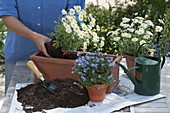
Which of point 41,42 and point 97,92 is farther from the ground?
point 41,42

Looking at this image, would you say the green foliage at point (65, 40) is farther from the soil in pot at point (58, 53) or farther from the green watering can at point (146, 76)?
the green watering can at point (146, 76)

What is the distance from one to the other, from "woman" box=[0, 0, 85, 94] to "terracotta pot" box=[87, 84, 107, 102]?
1.63ft

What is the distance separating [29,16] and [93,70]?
2.28 feet

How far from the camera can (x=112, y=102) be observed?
1.69m

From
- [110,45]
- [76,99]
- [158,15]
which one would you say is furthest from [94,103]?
[158,15]

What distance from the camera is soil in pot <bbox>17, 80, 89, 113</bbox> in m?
1.61

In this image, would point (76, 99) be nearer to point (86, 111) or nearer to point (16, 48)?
point (86, 111)

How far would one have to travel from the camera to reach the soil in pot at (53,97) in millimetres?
1610

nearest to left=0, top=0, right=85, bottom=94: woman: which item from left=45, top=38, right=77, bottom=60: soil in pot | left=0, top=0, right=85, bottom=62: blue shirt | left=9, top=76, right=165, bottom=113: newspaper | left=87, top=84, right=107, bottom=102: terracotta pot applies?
left=0, top=0, right=85, bottom=62: blue shirt

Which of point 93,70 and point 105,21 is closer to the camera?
point 93,70

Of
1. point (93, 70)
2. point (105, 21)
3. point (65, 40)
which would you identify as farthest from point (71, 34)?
point (105, 21)

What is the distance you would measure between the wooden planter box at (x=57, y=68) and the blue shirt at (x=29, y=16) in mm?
363

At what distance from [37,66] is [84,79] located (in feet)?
1.08

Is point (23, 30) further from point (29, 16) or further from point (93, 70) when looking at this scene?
point (93, 70)
